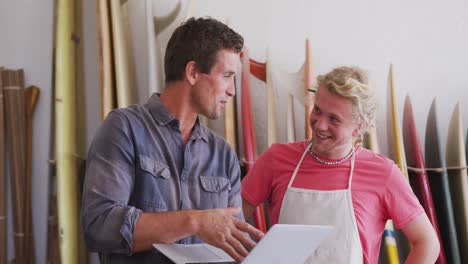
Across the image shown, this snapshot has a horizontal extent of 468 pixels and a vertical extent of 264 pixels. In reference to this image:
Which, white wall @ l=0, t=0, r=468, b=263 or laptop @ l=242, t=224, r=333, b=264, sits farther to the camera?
white wall @ l=0, t=0, r=468, b=263

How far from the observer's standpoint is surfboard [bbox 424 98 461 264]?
7.96 feet

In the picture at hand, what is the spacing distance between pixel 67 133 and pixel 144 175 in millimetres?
1248

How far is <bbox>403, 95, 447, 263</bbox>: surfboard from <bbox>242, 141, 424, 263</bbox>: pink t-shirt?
0.65 meters

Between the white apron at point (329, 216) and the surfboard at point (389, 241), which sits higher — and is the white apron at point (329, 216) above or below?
above

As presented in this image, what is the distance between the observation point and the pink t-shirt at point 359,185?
1.80 m

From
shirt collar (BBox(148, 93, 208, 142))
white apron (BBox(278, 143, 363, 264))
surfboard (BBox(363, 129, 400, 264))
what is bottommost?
surfboard (BBox(363, 129, 400, 264))

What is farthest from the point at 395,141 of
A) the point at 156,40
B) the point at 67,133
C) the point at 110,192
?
the point at 110,192

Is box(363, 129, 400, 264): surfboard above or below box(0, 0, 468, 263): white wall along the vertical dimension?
below

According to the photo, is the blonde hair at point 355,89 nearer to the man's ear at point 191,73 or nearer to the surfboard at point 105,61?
the man's ear at point 191,73

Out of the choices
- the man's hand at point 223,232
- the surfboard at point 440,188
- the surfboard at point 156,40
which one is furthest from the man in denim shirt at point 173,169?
the surfboard at point 440,188

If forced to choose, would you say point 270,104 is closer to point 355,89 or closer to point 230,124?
point 230,124

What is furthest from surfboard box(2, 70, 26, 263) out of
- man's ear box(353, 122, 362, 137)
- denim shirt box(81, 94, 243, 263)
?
man's ear box(353, 122, 362, 137)

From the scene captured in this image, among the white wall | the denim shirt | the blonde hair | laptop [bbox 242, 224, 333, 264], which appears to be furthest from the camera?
the white wall

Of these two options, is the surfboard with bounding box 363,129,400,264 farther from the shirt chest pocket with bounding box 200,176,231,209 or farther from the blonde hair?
the shirt chest pocket with bounding box 200,176,231,209
